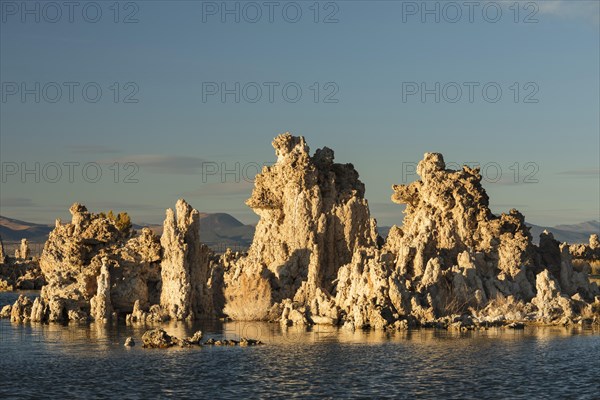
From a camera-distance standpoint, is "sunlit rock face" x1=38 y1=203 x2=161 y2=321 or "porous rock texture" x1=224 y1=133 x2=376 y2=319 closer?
"sunlit rock face" x1=38 y1=203 x2=161 y2=321

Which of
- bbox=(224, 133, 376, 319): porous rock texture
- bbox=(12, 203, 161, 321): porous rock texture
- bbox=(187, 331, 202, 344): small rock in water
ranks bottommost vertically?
bbox=(187, 331, 202, 344): small rock in water

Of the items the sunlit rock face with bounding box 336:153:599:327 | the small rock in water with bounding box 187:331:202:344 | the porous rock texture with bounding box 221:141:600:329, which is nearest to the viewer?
the small rock in water with bounding box 187:331:202:344

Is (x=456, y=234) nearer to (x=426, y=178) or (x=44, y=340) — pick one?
(x=426, y=178)

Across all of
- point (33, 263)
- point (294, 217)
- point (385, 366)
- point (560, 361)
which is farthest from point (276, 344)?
point (33, 263)

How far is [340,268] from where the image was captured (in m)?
77.4

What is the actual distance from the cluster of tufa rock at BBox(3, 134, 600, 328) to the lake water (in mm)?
4315

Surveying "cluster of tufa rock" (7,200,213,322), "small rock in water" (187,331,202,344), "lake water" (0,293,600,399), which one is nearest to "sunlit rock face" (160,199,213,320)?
"cluster of tufa rock" (7,200,213,322)

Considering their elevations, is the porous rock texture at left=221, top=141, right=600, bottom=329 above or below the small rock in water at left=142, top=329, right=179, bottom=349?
above

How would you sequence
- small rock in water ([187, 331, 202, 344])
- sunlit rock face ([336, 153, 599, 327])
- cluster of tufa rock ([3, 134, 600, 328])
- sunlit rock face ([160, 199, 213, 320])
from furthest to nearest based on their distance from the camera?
1. sunlit rock face ([160, 199, 213, 320])
2. cluster of tufa rock ([3, 134, 600, 328])
3. sunlit rock face ([336, 153, 599, 327])
4. small rock in water ([187, 331, 202, 344])

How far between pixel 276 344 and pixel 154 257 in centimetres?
2219

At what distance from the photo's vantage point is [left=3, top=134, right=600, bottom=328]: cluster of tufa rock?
242 ft

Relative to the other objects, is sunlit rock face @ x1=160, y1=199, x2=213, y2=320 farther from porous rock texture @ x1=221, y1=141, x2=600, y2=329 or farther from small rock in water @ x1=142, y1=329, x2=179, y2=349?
small rock in water @ x1=142, y1=329, x2=179, y2=349

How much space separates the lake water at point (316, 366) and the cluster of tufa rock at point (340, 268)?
4.31 metres

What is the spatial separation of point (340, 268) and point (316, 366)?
2332 centimetres
